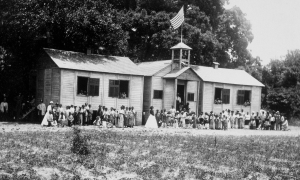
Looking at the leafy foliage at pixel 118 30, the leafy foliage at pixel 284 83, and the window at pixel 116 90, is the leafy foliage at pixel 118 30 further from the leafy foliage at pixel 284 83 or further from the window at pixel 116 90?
the window at pixel 116 90

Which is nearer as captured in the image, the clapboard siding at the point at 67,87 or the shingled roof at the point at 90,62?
the clapboard siding at the point at 67,87

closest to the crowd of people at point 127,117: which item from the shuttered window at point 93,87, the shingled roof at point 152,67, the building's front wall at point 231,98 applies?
the shuttered window at point 93,87

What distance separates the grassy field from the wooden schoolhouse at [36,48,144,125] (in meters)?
10.7

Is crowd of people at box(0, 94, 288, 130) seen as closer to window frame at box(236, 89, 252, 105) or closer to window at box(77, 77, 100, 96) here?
window at box(77, 77, 100, 96)

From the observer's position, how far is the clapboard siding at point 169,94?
1436 inches

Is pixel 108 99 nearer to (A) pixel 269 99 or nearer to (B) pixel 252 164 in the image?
(B) pixel 252 164

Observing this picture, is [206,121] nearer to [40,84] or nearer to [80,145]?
[40,84]

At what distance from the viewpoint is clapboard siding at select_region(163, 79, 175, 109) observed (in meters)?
36.5

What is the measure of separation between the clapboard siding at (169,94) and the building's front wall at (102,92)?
293 cm

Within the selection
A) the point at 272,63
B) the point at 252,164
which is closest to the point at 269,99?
the point at 272,63

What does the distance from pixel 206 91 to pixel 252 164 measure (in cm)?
2547

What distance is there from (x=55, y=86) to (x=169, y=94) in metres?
11.3

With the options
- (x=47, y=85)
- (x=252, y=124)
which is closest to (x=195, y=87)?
(x=252, y=124)

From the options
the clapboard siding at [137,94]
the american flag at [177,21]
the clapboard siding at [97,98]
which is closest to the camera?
the clapboard siding at [97,98]
